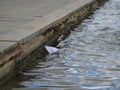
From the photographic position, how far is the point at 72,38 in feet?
32.5

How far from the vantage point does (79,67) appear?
719cm

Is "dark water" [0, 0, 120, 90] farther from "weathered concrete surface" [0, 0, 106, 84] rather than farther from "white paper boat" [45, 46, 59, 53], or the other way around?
"weathered concrete surface" [0, 0, 106, 84]

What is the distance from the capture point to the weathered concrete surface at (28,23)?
6.98 metres

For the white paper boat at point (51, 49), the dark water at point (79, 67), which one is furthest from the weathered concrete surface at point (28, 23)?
the dark water at point (79, 67)

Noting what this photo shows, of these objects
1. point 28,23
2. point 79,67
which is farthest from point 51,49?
point 79,67

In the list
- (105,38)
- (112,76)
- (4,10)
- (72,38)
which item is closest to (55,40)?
(72,38)

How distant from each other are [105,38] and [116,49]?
1208mm

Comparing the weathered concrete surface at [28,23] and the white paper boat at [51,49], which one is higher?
the weathered concrete surface at [28,23]

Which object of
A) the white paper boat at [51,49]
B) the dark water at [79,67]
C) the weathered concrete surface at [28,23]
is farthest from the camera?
the white paper boat at [51,49]

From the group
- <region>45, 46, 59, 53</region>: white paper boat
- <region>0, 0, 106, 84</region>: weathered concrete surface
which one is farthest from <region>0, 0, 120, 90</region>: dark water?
<region>0, 0, 106, 84</region>: weathered concrete surface

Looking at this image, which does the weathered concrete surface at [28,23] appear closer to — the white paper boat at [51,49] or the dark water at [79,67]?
the white paper boat at [51,49]

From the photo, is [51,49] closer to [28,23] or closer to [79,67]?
[28,23]

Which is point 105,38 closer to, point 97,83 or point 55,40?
point 55,40

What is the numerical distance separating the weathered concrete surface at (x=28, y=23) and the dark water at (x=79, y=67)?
41cm
